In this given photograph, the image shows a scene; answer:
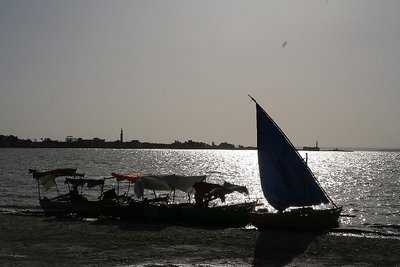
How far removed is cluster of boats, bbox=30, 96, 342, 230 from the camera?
30.1 metres

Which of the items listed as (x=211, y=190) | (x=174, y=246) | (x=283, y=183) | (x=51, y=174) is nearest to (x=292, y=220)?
(x=283, y=183)

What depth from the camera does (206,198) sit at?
34875 millimetres

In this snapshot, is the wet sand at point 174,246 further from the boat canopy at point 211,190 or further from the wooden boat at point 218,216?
the boat canopy at point 211,190

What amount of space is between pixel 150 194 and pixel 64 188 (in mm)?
11373

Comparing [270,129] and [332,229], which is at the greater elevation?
[270,129]

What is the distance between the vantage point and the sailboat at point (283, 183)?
29969 mm

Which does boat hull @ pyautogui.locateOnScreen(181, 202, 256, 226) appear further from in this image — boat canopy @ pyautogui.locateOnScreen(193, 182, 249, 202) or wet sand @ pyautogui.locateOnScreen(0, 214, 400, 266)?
wet sand @ pyautogui.locateOnScreen(0, 214, 400, 266)

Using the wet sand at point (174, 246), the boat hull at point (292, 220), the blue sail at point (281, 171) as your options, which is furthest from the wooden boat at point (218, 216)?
the blue sail at point (281, 171)

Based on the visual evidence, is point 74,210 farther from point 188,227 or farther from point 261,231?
point 261,231

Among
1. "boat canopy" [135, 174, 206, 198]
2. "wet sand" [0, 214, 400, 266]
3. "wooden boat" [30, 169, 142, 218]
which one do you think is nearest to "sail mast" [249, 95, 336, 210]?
"wet sand" [0, 214, 400, 266]

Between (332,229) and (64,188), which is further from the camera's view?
(64,188)

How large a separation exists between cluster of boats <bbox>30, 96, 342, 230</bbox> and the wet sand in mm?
1467

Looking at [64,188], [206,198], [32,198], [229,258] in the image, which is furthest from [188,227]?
[64,188]

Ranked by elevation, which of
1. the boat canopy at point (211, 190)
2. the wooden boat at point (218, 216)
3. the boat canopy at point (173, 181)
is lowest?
the wooden boat at point (218, 216)
